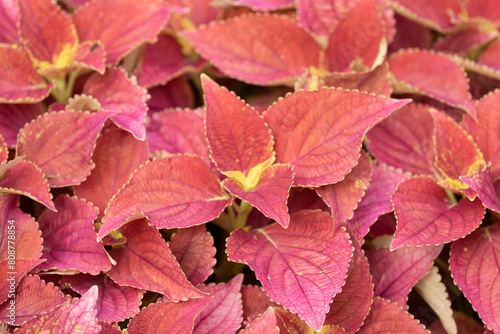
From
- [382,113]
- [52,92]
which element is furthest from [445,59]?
[52,92]

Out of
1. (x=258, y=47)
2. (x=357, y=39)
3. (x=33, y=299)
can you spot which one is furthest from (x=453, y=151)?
(x=33, y=299)

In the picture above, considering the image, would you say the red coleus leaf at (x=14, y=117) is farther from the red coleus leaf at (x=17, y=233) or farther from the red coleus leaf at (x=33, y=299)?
the red coleus leaf at (x=33, y=299)

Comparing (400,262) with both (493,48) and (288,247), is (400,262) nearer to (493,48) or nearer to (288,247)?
(288,247)

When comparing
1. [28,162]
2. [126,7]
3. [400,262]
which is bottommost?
[400,262]

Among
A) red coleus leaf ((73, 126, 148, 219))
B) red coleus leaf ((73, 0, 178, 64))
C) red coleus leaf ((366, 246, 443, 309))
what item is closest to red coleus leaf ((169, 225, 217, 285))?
red coleus leaf ((73, 126, 148, 219))

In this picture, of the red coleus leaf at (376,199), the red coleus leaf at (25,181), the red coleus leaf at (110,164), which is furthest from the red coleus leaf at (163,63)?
the red coleus leaf at (376,199)

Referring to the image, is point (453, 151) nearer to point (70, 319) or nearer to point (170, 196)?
point (170, 196)

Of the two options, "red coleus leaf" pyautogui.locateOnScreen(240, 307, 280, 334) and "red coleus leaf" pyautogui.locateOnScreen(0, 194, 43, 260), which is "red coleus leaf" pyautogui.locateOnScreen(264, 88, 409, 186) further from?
"red coleus leaf" pyautogui.locateOnScreen(0, 194, 43, 260)
